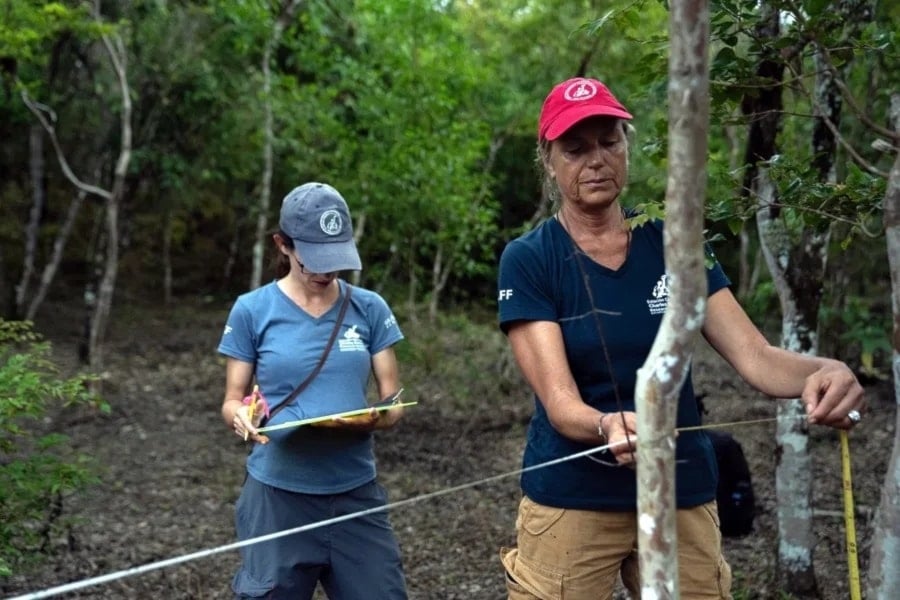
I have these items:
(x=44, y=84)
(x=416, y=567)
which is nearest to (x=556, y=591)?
(x=416, y=567)

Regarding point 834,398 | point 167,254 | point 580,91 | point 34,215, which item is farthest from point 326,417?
point 167,254

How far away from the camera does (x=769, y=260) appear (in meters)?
4.47

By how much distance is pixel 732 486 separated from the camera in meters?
A: 4.74

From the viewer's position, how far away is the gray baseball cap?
334 centimetres

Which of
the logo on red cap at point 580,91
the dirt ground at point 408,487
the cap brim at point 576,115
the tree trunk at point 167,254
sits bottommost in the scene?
the dirt ground at point 408,487

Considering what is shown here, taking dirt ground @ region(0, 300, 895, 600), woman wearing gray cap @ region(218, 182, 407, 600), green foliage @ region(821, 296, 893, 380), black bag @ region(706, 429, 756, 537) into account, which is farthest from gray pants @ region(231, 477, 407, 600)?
green foliage @ region(821, 296, 893, 380)

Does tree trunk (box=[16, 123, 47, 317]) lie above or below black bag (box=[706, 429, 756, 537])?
above

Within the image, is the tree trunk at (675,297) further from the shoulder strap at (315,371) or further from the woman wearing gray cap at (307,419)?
the shoulder strap at (315,371)

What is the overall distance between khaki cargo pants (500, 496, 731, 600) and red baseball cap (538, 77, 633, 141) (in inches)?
37.7

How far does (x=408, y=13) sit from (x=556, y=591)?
7.73 meters

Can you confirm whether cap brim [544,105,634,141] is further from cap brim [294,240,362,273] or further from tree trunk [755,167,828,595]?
tree trunk [755,167,828,595]

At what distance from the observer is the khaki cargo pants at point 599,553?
8.41ft

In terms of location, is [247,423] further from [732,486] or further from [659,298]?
[732,486]

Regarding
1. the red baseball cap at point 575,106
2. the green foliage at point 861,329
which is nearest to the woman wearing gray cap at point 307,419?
the red baseball cap at point 575,106
